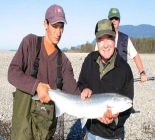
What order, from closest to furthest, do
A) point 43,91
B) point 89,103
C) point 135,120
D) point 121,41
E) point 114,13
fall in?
1. point 43,91
2. point 89,103
3. point 121,41
4. point 114,13
5. point 135,120

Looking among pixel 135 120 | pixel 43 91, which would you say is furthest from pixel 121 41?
pixel 135 120

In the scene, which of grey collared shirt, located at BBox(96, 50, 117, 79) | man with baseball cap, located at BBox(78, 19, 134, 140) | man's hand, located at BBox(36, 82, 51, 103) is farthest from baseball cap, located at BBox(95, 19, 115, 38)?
man's hand, located at BBox(36, 82, 51, 103)

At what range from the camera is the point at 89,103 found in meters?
3.71

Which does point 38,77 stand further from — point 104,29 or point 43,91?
point 104,29

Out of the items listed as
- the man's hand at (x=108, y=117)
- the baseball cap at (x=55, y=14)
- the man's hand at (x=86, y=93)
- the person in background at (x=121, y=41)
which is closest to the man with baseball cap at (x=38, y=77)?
the baseball cap at (x=55, y=14)

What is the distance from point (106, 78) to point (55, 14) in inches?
37.6

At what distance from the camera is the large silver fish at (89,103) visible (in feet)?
11.5

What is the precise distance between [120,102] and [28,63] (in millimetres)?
1148

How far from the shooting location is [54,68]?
3.71m

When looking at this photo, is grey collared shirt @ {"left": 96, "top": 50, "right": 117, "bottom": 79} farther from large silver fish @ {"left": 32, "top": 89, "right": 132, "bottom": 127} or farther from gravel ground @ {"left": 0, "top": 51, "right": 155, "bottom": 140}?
gravel ground @ {"left": 0, "top": 51, "right": 155, "bottom": 140}

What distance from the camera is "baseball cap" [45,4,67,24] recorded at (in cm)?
358

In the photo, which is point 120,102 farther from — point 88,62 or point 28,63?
point 28,63

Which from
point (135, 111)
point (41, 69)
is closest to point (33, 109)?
point (41, 69)

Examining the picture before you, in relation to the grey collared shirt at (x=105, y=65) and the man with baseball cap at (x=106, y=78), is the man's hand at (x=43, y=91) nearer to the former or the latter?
the man with baseball cap at (x=106, y=78)
